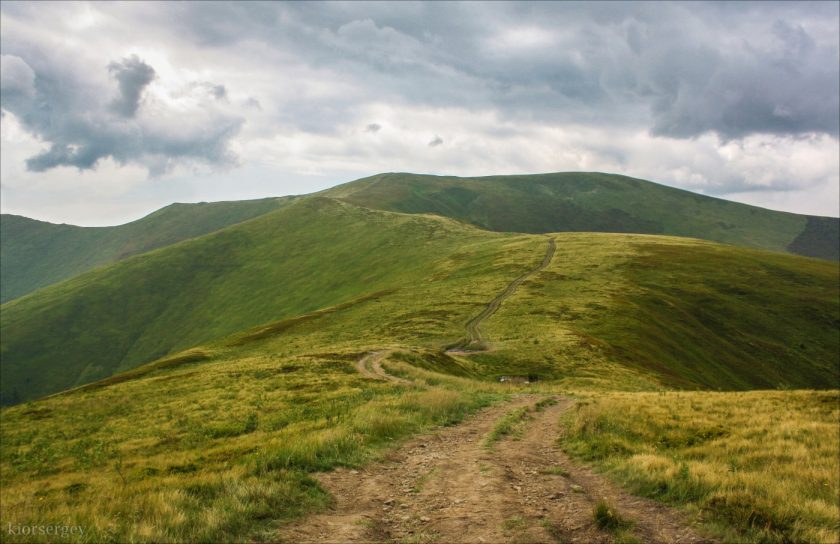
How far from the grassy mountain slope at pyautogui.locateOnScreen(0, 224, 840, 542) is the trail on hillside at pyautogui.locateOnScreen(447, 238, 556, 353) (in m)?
1.73

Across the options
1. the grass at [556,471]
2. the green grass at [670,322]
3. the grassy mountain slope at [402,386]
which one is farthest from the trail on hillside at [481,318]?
the grass at [556,471]

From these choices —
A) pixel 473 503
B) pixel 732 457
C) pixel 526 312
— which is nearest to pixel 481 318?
pixel 526 312

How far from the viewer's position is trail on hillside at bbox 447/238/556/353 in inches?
2456

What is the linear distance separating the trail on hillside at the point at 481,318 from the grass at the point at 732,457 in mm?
35749

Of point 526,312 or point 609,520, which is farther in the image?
point 526,312

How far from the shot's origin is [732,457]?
15.2 metres

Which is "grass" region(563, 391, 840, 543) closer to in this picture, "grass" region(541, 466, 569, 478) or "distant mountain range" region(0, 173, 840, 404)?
"grass" region(541, 466, 569, 478)

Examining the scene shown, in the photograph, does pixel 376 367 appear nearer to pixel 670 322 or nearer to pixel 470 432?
pixel 470 432

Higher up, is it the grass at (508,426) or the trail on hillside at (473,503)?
the trail on hillside at (473,503)

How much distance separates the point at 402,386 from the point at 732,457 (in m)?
20.4

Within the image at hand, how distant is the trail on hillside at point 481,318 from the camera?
6238 cm

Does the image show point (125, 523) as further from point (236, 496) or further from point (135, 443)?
point (135, 443)

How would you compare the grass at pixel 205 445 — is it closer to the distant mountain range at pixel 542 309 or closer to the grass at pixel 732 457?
the grass at pixel 732 457

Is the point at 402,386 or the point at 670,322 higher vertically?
the point at 402,386
